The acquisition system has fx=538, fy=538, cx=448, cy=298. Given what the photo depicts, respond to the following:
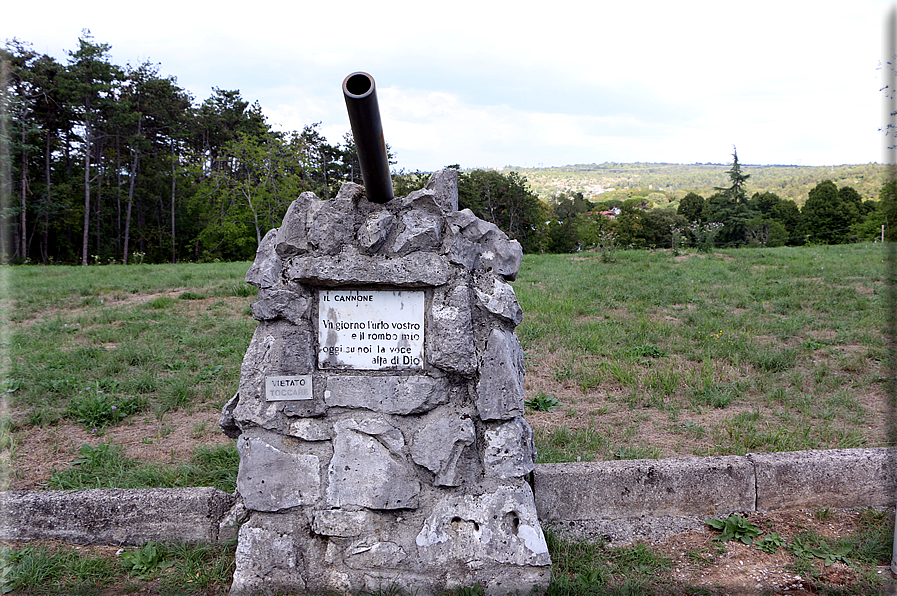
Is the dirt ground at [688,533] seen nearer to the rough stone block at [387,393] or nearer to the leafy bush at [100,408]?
the leafy bush at [100,408]

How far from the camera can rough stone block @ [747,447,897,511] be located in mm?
3121

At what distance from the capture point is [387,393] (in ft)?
8.57

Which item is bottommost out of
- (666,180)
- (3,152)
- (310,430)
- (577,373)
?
(577,373)

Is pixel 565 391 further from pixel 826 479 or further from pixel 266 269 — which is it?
pixel 266 269

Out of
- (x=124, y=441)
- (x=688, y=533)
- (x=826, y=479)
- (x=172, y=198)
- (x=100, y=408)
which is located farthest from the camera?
(x=172, y=198)

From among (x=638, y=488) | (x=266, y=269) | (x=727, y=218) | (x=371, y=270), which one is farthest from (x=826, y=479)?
(x=727, y=218)

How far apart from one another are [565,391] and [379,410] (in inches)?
103

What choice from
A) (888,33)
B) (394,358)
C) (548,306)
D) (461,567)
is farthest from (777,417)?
(548,306)

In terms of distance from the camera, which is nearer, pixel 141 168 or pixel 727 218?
pixel 727 218

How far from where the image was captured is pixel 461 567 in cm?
250

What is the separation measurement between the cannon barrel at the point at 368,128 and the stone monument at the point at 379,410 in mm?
217

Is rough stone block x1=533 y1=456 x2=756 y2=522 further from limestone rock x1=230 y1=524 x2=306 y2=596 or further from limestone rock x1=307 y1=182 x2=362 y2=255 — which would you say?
limestone rock x1=307 y1=182 x2=362 y2=255

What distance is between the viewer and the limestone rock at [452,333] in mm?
2588

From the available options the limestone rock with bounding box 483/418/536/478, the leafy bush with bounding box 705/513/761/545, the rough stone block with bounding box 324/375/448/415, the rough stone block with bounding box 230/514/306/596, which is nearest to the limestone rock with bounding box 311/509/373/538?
the rough stone block with bounding box 230/514/306/596
